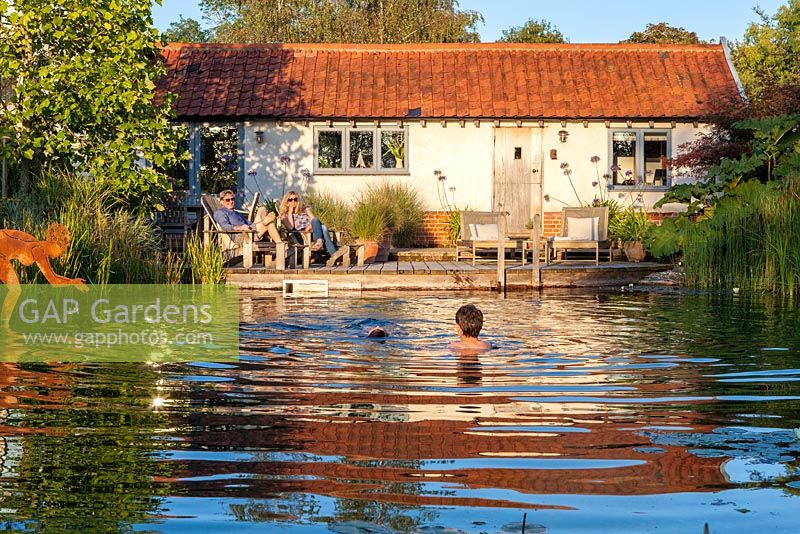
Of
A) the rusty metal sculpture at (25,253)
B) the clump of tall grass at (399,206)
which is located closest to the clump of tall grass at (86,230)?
the rusty metal sculpture at (25,253)

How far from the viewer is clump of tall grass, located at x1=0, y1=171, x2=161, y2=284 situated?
12961mm

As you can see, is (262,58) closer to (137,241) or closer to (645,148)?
(645,148)

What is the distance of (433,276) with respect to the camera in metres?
16.7

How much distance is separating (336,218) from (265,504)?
1679 cm

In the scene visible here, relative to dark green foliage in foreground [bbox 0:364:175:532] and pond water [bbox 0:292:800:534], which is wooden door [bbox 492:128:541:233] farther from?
dark green foliage in foreground [bbox 0:364:175:532]

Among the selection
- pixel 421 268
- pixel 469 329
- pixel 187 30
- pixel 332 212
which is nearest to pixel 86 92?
pixel 421 268

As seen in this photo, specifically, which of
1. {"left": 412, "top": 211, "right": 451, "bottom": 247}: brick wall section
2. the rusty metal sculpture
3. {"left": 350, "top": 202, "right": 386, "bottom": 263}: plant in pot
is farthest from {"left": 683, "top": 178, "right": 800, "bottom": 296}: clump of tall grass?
the rusty metal sculpture

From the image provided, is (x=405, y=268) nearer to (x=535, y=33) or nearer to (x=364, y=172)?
(x=364, y=172)

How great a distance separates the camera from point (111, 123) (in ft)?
56.3

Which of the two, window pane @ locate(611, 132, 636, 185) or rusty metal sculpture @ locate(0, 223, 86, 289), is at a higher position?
window pane @ locate(611, 132, 636, 185)

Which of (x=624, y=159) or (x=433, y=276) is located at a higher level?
(x=624, y=159)

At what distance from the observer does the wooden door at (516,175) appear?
24.1 meters

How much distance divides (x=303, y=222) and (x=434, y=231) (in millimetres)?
5806

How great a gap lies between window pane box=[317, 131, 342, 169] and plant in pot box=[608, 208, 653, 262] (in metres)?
5.97
